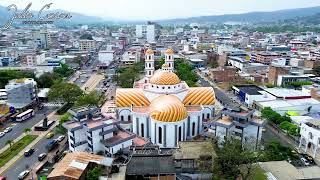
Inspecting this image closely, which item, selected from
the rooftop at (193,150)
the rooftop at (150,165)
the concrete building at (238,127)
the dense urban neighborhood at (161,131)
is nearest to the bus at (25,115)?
the dense urban neighborhood at (161,131)

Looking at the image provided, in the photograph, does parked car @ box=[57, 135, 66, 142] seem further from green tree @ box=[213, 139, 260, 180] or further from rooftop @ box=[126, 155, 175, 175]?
green tree @ box=[213, 139, 260, 180]

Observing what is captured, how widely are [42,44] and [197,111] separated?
135 meters

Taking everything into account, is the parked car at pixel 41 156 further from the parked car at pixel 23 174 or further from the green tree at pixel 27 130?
the green tree at pixel 27 130

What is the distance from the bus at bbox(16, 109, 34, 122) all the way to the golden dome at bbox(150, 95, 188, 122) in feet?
89.8

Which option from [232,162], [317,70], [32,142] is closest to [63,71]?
[32,142]

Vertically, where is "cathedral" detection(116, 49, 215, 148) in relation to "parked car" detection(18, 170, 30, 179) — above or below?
above

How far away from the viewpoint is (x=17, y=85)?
202 ft

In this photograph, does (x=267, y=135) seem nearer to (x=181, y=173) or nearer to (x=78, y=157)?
(x=181, y=173)

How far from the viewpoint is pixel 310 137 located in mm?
42344

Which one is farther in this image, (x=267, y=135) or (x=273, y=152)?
(x=267, y=135)

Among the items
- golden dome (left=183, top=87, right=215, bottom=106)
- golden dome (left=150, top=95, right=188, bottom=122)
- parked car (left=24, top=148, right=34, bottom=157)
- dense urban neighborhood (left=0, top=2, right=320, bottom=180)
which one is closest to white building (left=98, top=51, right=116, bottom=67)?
dense urban neighborhood (left=0, top=2, right=320, bottom=180)

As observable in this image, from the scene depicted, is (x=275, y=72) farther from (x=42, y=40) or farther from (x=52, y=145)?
(x=42, y=40)

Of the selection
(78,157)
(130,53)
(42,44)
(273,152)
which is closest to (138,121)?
(78,157)

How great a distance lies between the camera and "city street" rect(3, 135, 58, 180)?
3725 centimetres
